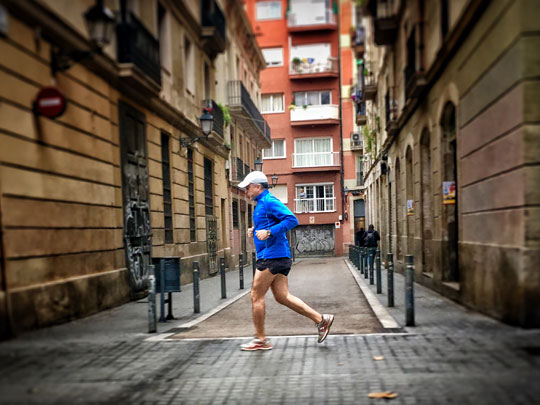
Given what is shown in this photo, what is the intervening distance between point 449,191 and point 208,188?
11095 millimetres

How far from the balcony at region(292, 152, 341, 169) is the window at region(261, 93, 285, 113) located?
343 centimetres

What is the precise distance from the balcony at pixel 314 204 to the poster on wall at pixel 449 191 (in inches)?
1171

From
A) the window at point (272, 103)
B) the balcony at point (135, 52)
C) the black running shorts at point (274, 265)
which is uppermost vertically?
the window at point (272, 103)

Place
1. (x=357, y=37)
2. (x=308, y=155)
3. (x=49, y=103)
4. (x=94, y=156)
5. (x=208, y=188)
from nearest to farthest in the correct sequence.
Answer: (x=357, y=37) < (x=49, y=103) < (x=94, y=156) < (x=208, y=188) < (x=308, y=155)

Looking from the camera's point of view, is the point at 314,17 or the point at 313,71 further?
the point at 313,71

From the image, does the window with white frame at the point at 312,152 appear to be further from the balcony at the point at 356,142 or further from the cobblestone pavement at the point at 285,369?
the cobblestone pavement at the point at 285,369

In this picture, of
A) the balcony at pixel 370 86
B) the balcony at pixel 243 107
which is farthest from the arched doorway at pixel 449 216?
the balcony at pixel 243 107

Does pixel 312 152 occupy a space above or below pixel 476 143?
above

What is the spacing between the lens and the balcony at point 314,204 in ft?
131

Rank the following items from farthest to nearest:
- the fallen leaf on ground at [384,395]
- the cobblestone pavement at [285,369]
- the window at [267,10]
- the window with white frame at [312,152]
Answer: the window with white frame at [312,152]
the window at [267,10]
the cobblestone pavement at [285,369]
the fallen leaf on ground at [384,395]

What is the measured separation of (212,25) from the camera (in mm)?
17250

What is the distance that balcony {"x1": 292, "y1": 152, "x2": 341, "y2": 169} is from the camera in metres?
40.4

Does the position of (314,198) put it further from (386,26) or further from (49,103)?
(49,103)

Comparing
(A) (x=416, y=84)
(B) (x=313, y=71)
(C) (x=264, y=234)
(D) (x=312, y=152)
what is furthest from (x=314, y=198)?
(C) (x=264, y=234)
